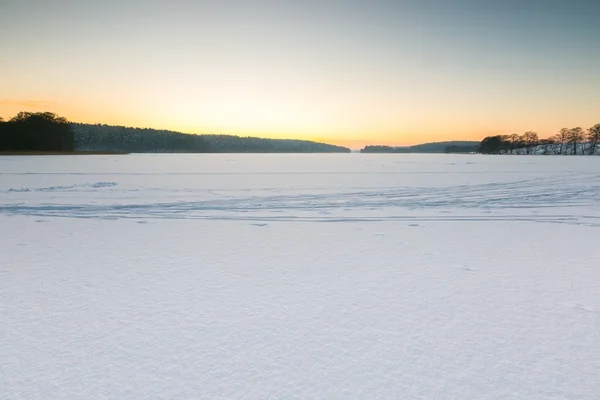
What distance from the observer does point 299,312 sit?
2.82m

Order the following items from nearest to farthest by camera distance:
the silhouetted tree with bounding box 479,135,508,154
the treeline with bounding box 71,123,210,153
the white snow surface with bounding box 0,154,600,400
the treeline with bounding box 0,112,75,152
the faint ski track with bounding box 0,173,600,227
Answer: the white snow surface with bounding box 0,154,600,400 → the faint ski track with bounding box 0,173,600,227 → the treeline with bounding box 0,112,75,152 → the treeline with bounding box 71,123,210,153 → the silhouetted tree with bounding box 479,135,508,154

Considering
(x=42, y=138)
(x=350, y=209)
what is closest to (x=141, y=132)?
(x=42, y=138)

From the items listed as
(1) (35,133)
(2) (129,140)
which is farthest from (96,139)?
(1) (35,133)

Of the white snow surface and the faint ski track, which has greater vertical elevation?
the faint ski track

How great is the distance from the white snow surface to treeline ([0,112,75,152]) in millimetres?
74065

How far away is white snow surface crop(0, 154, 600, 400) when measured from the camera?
1.93 m

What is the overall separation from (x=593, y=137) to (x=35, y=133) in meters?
125

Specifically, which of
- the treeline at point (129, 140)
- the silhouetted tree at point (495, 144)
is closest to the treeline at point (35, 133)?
the treeline at point (129, 140)

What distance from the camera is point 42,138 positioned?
6762 centimetres

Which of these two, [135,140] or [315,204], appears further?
[135,140]

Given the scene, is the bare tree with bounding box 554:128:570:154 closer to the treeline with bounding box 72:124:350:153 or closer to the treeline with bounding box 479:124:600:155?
the treeline with bounding box 479:124:600:155

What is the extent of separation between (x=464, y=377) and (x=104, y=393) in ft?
5.89

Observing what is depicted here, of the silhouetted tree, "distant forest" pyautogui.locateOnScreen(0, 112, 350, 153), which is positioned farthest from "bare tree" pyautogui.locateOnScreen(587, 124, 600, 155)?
"distant forest" pyautogui.locateOnScreen(0, 112, 350, 153)

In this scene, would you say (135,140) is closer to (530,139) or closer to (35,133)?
(35,133)
